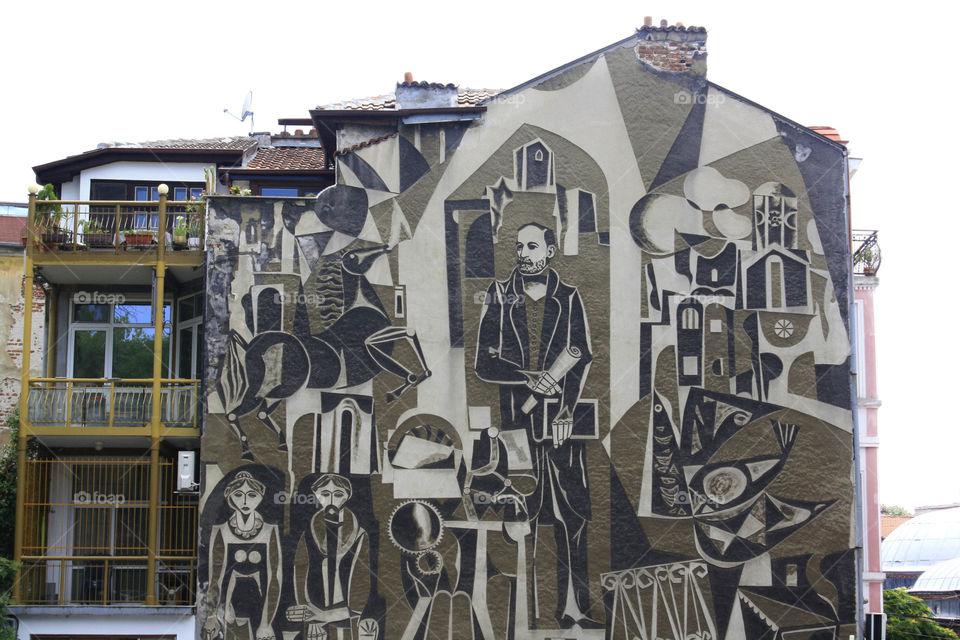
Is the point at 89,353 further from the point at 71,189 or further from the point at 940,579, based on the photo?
the point at 940,579

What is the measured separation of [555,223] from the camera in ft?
72.2

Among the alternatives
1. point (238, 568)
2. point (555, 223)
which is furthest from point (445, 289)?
point (238, 568)

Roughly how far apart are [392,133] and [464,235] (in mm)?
2770

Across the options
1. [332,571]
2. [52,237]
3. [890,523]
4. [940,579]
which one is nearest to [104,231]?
[52,237]

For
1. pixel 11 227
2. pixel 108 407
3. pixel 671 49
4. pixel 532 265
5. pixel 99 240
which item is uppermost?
pixel 671 49

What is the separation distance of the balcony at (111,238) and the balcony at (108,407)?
258 cm

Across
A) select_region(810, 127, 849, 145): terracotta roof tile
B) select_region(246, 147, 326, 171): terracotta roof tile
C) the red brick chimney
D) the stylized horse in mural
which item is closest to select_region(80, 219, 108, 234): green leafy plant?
the stylized horse in mural

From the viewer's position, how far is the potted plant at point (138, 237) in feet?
74.5

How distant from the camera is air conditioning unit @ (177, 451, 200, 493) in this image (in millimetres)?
20969

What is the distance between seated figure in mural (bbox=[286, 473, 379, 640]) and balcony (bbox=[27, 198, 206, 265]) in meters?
5.79

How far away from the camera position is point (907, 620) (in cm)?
3500

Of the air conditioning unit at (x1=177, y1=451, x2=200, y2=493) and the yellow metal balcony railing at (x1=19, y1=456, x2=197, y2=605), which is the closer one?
the air conditioning unit at (x1=177, y1=451, x2=200, y2=493)

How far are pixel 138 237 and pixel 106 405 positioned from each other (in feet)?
11.6

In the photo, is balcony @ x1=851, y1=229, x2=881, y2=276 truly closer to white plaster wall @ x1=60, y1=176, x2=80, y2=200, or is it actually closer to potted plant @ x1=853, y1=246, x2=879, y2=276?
potted plant @ x1=853, y1=246, x2=879, y2=276
